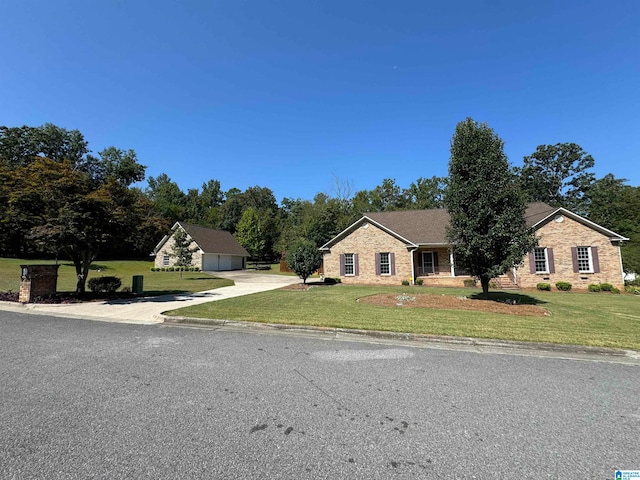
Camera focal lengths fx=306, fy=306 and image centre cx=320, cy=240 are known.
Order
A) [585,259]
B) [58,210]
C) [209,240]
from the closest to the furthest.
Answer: [58,210], [585,259], [209,240]

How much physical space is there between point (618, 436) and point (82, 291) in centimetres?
1723

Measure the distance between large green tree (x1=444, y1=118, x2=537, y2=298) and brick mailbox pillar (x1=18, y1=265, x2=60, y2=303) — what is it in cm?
→ 1680

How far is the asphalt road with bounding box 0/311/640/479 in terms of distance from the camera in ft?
8.73

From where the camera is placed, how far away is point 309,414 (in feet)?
11.7

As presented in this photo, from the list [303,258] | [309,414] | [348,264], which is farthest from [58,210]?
[348,264]

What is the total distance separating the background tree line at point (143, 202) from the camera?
39.8 ft

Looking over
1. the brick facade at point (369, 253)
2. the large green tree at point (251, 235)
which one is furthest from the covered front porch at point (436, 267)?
the large green tree at point (251, 235)

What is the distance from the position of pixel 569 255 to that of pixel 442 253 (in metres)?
7.78

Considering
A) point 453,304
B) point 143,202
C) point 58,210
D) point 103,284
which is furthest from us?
point 143,202

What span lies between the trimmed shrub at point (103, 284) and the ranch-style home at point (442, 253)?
47.8 ft

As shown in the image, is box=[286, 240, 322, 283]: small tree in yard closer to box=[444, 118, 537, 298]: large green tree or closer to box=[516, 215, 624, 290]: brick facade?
box=[444, 118, 537, 298]: large green tree

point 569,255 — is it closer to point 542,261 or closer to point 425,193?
point 542,261

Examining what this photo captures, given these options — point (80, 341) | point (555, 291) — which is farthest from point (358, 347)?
point (555, 291)

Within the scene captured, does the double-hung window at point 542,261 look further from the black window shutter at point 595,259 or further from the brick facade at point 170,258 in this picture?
the brick facade at point 170,258
